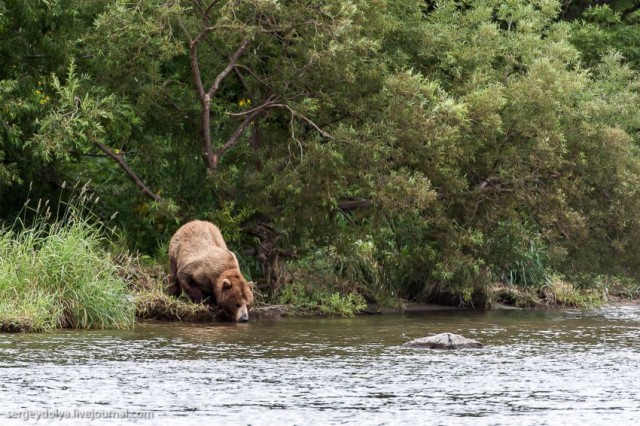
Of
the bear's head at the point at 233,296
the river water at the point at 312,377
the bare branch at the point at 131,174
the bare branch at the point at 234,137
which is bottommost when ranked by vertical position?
the river water at the point at 312,377

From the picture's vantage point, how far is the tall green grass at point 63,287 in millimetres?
14578

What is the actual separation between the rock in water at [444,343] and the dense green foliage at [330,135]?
156 inches

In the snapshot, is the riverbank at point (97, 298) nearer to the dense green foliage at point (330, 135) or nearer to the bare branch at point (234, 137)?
the dense green foliage at point (330, 135)

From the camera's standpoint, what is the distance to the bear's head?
1642 centimetres

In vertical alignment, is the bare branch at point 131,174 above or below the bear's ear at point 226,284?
above

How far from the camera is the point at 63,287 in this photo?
15039 mm

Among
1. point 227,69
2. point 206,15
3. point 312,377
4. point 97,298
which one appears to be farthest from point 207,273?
point 312,377

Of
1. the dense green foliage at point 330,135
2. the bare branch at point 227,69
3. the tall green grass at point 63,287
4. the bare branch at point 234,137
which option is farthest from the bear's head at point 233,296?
the bare branch at point 227,69

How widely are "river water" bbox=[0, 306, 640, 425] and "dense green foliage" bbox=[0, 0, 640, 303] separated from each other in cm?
295

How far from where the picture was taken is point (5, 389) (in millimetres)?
9711

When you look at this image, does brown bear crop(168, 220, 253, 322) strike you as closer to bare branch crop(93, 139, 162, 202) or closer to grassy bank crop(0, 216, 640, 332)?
grassy bank crop(0, 216, 640, 332)

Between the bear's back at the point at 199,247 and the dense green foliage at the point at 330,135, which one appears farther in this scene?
the dense green foliage at the point at 330,135

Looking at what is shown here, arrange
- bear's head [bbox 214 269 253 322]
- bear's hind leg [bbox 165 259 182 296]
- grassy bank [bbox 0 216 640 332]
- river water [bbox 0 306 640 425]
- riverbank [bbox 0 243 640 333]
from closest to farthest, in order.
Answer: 1. river water [bbox 0 306 640 425]
2. riverbank [bbox 0 243 640 333]
3. grassy bank [bbox 0 216 640 332]
4. bear's head [bbox 214 269 253 322]
5. bear's hind leg [bbox 165 259 182 296]

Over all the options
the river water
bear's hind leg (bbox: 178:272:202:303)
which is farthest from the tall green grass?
bear's hind leg (bbox: 178:272:202:303)
